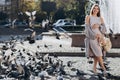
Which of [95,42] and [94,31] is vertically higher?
[94,31]

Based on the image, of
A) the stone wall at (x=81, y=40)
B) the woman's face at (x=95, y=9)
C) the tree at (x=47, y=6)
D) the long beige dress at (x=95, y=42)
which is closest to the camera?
the woman's face at (x=95, y=9)

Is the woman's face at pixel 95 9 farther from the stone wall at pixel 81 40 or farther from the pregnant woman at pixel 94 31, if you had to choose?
the stone wall at pixel 81 40

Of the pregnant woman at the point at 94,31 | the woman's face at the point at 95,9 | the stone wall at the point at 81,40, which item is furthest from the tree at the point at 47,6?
the woman's face at the point at 95,9

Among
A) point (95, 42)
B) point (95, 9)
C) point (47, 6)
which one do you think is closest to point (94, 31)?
point (95, 42)

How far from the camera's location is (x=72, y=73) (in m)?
11.3

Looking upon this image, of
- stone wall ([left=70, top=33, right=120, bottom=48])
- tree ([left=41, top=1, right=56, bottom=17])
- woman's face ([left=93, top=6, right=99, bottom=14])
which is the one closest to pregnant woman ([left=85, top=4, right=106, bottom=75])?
woman's face ([left=93, top=6, right=99, bottom=14])

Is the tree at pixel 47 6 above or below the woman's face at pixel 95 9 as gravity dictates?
below

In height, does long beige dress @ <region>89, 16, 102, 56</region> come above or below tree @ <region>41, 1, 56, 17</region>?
above

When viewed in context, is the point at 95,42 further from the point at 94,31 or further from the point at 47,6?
the point at 47,6

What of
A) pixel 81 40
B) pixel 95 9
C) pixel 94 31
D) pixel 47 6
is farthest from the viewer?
pixel 47 6

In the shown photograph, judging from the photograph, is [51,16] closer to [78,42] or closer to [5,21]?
[5,21]

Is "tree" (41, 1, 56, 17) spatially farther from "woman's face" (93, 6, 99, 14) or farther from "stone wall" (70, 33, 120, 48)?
"woman's face" (93, 6, 99, 14)

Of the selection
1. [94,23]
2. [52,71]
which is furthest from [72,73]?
Answer: [94,23]

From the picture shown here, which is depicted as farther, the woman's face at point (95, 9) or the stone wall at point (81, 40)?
the stone wall at point (81, 40)
